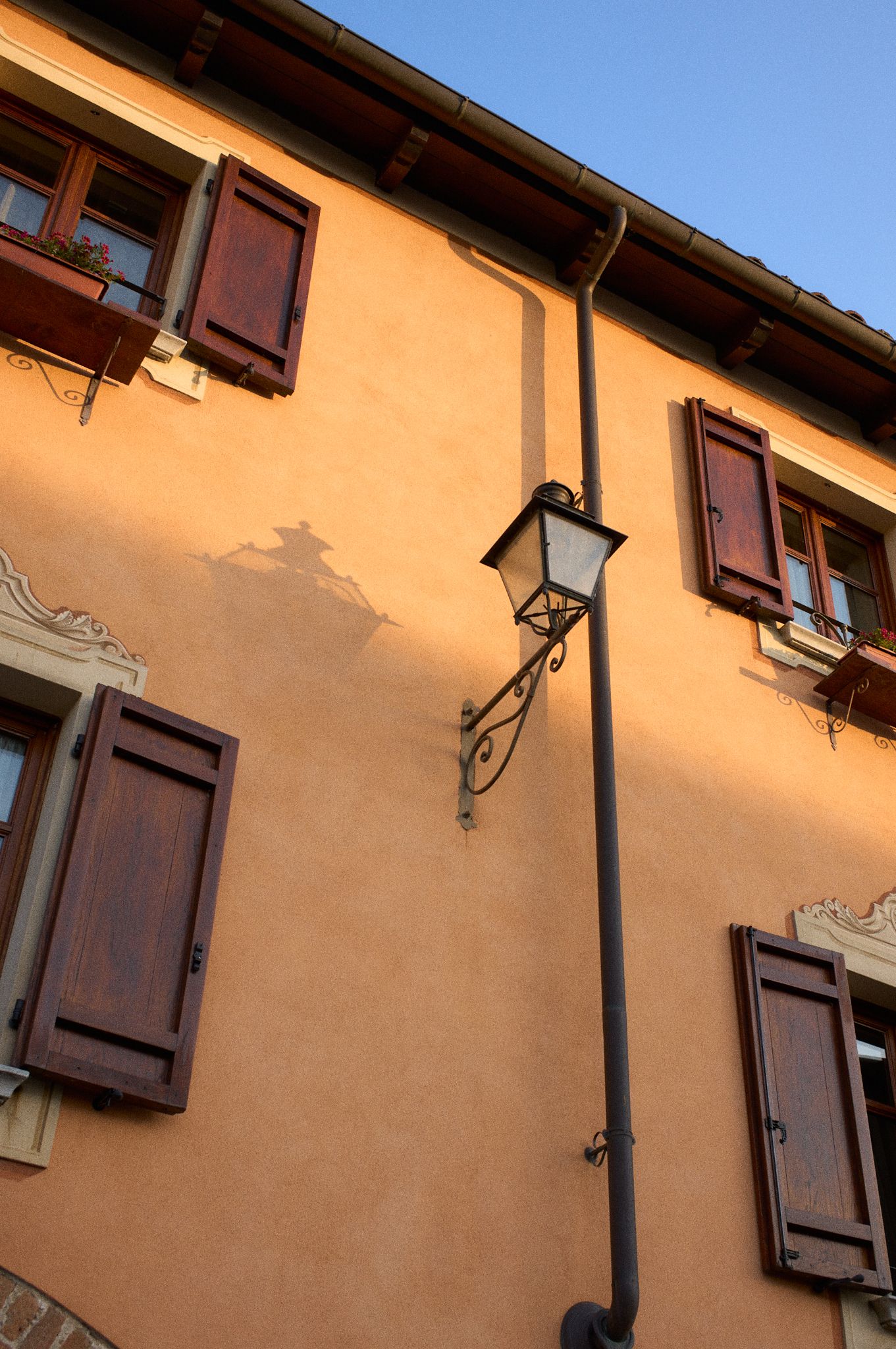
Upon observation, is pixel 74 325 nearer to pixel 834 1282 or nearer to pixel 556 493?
pixel 556 493

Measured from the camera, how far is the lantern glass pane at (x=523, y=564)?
5230 mm

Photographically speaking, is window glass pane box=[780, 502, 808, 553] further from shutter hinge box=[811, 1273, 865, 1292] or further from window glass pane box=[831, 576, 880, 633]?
shutter hinge box=[811, 1273, 865, 1292]

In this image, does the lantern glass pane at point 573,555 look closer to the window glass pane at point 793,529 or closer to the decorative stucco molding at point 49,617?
the decorative stucco molding at point 49,617

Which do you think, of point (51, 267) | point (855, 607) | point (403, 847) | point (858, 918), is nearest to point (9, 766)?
point (403, 847)

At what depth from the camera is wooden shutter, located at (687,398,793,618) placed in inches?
287

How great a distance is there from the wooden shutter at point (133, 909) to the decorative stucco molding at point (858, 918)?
9.27 feet

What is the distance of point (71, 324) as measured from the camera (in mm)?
5516

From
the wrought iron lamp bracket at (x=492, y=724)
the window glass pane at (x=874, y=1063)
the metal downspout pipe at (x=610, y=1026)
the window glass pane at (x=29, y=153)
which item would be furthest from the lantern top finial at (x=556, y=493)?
the window glass pane at (x=29, y=153)

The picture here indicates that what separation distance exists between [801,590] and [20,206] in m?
4.44

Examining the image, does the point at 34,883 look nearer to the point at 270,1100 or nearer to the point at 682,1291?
the point at 270,1100

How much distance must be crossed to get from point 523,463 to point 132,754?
2.88m

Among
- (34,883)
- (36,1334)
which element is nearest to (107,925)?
(34,883)

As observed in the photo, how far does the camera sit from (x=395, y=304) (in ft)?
23.2

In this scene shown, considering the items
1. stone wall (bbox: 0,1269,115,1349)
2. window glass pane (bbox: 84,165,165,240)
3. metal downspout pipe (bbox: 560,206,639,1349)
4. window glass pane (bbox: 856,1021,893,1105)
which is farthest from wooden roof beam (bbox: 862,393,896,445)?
stone wall (bbox: 0,1269,115,1349)
